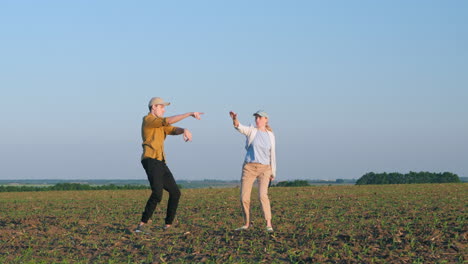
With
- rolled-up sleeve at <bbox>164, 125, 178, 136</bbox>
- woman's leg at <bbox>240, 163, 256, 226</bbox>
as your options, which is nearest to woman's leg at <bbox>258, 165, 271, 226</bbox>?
woman's leg at <bbox>240, 163, 256, 226</bbox>

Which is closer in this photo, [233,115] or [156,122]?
[233,115]

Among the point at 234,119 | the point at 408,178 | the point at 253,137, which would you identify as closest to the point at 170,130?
the point at 234,119

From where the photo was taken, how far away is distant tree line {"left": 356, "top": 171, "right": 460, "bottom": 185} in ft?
180

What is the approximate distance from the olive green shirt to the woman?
1.51 m

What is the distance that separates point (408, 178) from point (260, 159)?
50.4 m

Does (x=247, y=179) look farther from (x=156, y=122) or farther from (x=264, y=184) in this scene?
(x=156, y=122)

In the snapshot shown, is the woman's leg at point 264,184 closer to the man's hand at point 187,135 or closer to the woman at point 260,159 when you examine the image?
the woman at point 260,159

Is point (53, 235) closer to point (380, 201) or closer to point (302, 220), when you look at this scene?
point (302, 220)

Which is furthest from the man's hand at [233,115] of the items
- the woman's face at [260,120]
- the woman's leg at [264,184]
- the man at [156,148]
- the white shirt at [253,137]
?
the woman's leg at [264,184]

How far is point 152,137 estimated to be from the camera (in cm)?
1247

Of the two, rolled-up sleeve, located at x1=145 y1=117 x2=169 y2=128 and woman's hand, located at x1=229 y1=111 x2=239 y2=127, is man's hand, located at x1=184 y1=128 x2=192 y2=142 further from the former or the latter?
woman's hand, located at x1=229 y1=111 x2=239 y2=127

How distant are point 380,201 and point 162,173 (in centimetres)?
1051

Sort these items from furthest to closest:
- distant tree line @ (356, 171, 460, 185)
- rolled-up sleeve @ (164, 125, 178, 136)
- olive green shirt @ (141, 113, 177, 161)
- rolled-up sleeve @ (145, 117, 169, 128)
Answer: distant tree line @ (356, 171, 460, 185) < rolled-up sleeve @ (164, 125, 178, 136) < olive green shirt @ (141, 113, 177, 161) < rolled-up sleeve @ (145, 117, 169, 128)

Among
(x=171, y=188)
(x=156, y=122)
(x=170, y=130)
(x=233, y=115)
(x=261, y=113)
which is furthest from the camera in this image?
(x=171, y=188)
